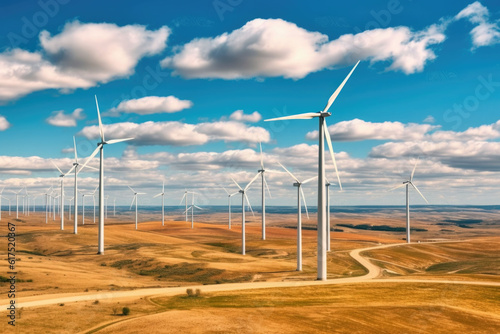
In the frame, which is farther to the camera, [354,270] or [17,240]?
[17,240]

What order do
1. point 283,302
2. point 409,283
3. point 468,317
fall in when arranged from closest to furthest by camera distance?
point 468,317 < point 283,302 < point 409,283

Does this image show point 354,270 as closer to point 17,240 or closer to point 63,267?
point 63,267

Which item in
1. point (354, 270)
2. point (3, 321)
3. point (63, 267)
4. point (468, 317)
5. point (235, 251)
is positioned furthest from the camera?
point (235, 251)

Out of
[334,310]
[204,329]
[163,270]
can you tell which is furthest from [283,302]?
[163,270]

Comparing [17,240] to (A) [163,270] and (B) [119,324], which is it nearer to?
(A) [163,270]

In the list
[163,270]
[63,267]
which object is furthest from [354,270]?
[63,267]

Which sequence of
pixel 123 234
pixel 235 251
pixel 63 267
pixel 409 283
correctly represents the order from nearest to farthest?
pixel 409 283 → pixel 63 267 → pixel 235 251 → pixel 123 234

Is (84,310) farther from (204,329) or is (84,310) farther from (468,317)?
(468,317)

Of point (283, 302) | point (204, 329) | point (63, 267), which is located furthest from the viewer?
point (63, 267)

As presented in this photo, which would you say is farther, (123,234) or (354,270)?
(123,234)
